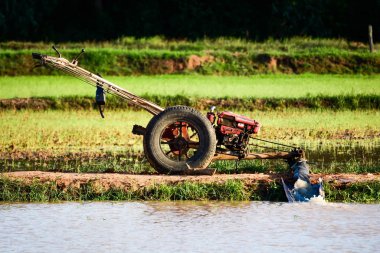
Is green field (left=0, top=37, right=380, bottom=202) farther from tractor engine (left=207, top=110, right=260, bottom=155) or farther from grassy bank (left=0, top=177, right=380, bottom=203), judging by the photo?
tractor engine (left=207, top=110, right=260, bottom=155)

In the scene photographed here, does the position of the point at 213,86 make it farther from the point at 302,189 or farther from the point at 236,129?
the point at 302,189

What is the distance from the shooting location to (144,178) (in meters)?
10.1

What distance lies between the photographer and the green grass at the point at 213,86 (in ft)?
61.9

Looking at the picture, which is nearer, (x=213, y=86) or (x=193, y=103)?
(x=193, y=103)

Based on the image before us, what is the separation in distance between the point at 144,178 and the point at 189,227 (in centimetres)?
175

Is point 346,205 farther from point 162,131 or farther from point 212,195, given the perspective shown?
point 162,131

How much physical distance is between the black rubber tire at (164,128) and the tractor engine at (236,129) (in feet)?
0.70

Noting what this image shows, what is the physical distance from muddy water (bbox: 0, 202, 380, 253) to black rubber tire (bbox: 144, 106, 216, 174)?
0.87 m

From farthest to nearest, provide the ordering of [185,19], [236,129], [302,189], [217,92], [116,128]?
[185,19] < [217,92] < [116,128] < [236,129] < [302,189]

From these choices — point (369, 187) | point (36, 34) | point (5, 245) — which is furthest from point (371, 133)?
point (36, 34)

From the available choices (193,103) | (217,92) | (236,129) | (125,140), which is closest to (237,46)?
(217,92)

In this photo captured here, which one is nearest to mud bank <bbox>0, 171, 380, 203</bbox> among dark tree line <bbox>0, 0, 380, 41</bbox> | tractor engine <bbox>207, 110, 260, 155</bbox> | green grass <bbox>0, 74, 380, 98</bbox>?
tractor engine <bbox>207, 110, 260, 155</bbox>

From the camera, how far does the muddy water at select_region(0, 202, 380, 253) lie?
303 inches

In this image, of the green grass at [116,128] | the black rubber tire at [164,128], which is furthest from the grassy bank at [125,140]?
the black rubber tire at [164,128]
